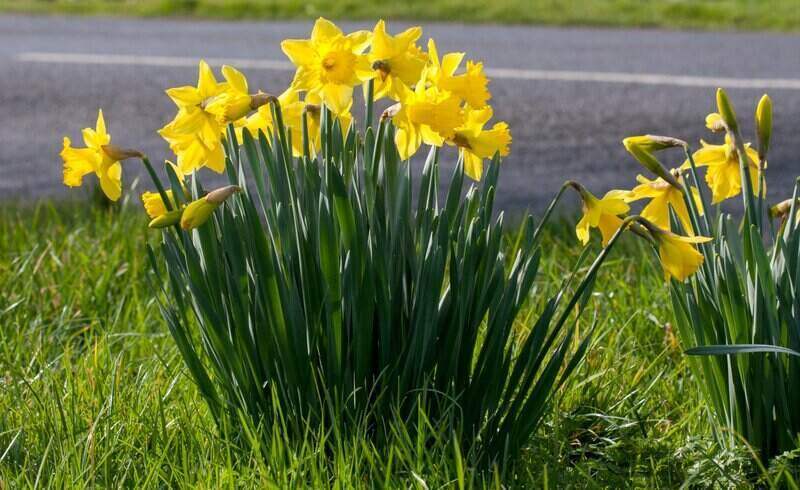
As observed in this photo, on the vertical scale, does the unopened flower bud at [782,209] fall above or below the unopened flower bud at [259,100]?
below

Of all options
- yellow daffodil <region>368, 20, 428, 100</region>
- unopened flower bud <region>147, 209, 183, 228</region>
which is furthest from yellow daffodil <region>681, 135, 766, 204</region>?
unopened flower bud <region>147, 209, 183, 228</region>

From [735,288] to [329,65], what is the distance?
729mm

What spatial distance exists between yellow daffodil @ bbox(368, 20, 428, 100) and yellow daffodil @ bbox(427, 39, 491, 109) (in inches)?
1.3

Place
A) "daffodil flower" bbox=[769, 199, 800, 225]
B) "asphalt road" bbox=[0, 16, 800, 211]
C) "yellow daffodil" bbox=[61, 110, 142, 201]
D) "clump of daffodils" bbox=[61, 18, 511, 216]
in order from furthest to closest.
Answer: "asphalt road" bbox=[0, 16, 800, 211], "daffodil flower" bbox=[769, 199, 800, 225], "yellow daffodil" bbox=[61, 110, 142, 201], "clump of daffodils" bbox=[61, 18, 511, 216]

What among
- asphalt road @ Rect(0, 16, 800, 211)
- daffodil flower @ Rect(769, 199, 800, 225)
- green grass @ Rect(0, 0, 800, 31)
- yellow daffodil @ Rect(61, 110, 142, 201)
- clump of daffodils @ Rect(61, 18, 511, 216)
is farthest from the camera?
green grass @ Rect(0, 0, 800, 31)

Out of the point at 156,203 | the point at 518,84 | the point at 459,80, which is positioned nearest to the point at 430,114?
the point at 459,80

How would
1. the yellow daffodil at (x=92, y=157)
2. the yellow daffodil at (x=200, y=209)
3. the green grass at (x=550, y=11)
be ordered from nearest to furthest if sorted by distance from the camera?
the yellow daffodil at (x=200, y=209), the yellow daffodil at (x=92, y=157), the green grass at (x=550, y=11)

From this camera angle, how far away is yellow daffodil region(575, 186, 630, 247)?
1.89 meters

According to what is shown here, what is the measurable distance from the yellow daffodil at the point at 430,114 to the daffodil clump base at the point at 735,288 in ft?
0.81

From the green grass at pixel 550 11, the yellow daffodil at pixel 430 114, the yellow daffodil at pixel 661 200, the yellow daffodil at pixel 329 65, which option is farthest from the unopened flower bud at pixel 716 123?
the green grass at pixel 550 11

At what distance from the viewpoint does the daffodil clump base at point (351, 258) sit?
1.87 meters

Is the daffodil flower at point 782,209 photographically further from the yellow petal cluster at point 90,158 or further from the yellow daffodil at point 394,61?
the yellow petal cluster at point 90,158

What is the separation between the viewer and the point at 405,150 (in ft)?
6.37

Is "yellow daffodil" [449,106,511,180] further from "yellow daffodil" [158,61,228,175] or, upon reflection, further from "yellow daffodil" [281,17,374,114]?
"yellow daffodil" [158,61,228,175]
